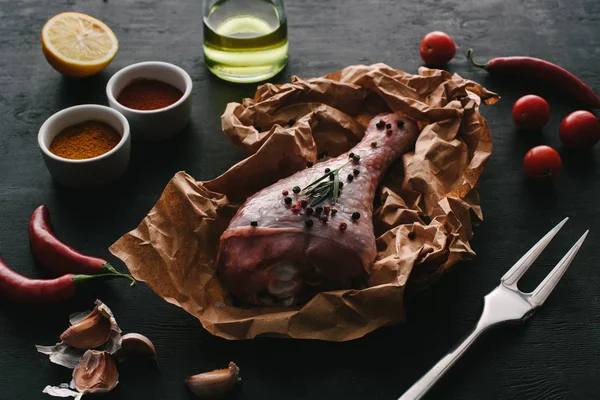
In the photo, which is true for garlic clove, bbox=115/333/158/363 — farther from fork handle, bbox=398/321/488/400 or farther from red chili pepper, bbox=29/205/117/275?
fork handle, bbox=398/321/488/400

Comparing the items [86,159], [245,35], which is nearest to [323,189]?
[86,159]

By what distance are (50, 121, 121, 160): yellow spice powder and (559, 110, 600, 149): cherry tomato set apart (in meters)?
1.82

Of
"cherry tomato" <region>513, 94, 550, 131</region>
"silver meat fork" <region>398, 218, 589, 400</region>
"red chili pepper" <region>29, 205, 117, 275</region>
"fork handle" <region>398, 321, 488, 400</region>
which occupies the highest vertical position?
"cherry tomato" <region>513, 94, 550, 131</region>

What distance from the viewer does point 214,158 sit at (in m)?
3.09

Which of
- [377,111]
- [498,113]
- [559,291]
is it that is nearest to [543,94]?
[498,113]

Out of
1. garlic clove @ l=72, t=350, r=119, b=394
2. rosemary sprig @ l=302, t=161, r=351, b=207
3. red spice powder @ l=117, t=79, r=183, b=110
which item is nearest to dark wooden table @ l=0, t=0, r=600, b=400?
garlic clove @ l=72, t=350, r=119, b=394

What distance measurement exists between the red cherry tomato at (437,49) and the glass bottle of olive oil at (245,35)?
65 centimetres

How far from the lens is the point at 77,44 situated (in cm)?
331

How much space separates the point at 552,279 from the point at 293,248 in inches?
35.4

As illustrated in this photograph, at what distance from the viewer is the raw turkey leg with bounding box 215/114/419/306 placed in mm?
2396

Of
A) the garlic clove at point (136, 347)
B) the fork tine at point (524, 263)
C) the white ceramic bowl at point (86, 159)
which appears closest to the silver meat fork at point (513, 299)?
the fork tine at point (524, 263)

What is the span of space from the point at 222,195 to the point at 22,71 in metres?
1.33

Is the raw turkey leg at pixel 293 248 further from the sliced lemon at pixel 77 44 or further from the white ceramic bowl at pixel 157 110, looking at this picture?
the sliced lemon at pixel 77 44

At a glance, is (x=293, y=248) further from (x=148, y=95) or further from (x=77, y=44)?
(x=77, y=44)
